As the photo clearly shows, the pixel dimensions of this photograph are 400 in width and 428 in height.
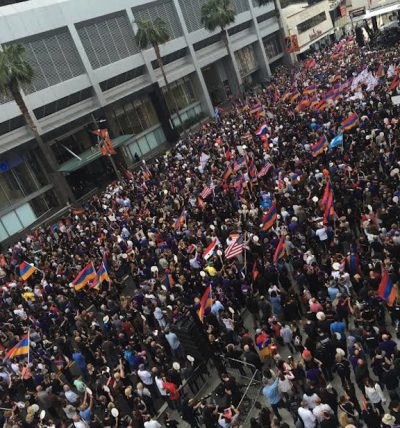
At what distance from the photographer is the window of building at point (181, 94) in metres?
51.7

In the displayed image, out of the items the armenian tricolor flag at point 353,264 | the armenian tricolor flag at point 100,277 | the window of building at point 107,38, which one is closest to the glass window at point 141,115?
the window of building at point 107,38

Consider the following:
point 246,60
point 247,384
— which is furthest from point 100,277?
point 246,60

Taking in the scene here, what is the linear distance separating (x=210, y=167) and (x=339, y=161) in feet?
30.3

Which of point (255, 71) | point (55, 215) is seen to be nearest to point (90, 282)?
point (55, 215)

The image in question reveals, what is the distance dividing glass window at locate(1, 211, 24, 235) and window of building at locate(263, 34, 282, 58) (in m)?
49.7

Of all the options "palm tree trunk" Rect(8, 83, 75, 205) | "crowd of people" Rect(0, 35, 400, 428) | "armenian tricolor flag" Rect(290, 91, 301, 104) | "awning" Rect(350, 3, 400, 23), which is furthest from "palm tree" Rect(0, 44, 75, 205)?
"awning" Rect(350, 3, 400, 23)

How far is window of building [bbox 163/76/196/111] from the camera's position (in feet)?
170

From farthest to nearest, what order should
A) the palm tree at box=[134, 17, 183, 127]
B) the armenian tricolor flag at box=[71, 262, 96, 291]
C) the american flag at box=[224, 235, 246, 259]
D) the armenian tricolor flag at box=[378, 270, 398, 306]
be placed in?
Result: the palm tree at box=[134, 17, 183, 127]
the armenian tricolor flag at box=[71, 262, 96, 291]
the american flag at box=[224, 235, 246, 259]
the armenian tricolor flag at box=[378, 270, 398, 306]

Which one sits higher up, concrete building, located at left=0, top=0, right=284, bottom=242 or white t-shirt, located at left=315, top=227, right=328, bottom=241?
concrete building, located at left=0, top=0, right=284, bottom=242

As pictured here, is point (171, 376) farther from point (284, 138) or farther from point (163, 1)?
point (163, 1)

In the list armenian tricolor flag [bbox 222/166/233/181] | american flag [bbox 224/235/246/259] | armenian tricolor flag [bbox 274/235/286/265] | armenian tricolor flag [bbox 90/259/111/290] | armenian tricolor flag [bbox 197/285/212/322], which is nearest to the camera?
armenian tricolor flag [bbox 197/285/212/322]

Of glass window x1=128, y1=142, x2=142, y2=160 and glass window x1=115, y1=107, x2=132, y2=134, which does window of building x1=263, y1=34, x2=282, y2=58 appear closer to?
glass window x1=115, y1=107, x2=132, y2=134

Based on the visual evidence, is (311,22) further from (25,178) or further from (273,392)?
(273,392)

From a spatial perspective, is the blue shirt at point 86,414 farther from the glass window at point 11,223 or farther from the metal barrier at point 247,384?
the glass window at point 11,223
